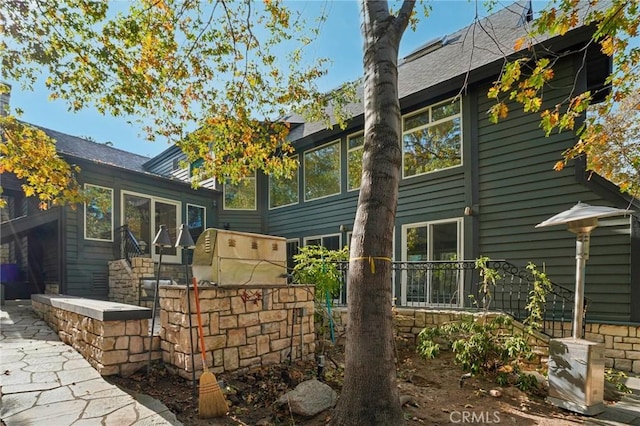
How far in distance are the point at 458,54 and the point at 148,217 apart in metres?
9.05

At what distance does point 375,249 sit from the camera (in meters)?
2.84

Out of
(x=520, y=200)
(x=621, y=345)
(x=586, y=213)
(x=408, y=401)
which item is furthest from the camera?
(x=520, y=200)

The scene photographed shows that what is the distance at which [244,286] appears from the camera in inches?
160

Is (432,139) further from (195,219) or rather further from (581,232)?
(195,219)

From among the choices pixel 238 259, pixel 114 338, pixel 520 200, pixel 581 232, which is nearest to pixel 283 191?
pixel 520 200

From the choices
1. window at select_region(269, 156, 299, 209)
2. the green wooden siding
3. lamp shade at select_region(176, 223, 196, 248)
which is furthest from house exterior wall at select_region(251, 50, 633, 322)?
lamp shade at select_region(176, 223, 196, 248)

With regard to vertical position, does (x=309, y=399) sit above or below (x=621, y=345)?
above

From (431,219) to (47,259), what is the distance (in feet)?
32.4

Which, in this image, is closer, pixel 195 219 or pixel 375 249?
pixel 375 249

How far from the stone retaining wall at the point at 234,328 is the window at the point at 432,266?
3.12 metres

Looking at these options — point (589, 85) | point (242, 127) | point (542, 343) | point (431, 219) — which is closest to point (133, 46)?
point (242, 127)

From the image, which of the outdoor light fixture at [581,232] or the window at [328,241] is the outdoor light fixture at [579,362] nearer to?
the outdoor light fixture at [581,232]

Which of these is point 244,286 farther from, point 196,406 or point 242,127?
point 242,127

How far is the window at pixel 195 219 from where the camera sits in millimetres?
10844
